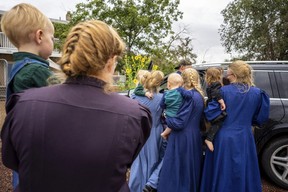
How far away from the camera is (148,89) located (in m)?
4.77

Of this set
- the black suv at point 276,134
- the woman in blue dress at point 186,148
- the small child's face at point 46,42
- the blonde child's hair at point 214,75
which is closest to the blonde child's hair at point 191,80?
the woman in blue dress at point 186,148

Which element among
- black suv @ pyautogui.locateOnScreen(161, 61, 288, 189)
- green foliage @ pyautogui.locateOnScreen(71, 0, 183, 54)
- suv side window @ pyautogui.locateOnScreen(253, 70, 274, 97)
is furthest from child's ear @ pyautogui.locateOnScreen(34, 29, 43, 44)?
green foliage @ pyautogui.locateOnScreen(71, 0, 183, 54)

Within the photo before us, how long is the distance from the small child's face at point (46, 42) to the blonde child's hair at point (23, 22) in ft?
0.13

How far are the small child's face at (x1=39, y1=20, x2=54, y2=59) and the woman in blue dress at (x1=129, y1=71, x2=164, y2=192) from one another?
269 centimetres

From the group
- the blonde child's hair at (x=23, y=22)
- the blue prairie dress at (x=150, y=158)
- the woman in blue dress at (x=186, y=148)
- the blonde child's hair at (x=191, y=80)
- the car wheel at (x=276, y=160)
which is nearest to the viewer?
the blonde child's hair at (x=23, y=22)

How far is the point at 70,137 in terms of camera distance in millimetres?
1304

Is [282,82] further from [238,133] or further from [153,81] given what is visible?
[153,81]

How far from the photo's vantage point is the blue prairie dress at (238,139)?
3.77 meters

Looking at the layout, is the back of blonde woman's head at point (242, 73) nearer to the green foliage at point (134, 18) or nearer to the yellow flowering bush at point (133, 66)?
the yellow flowering bush at point (133, 66)

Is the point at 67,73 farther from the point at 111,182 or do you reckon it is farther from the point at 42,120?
the point at 111,182

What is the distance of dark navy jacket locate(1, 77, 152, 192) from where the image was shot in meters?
1.30

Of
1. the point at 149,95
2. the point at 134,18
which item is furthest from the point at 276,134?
the point at 134,18

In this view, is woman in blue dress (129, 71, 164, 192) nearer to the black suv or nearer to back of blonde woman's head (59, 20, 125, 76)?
the black suv

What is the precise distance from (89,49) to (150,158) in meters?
3.61
